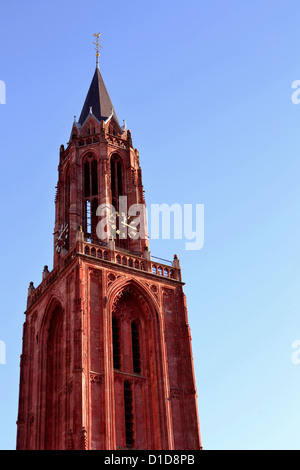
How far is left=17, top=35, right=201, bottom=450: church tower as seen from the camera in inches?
1779

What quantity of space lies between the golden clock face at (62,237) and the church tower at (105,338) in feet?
0.40

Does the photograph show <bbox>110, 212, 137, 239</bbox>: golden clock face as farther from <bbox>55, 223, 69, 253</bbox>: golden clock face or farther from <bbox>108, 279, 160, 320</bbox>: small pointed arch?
<bbox>108, 279, 160, 320</bbox>: small pointed arch

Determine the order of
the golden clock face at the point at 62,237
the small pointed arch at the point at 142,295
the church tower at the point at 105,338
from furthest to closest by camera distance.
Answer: the golden clock face at the point at 62,237 < the small pointed arch at the point at 142,295 < the church tower at the point at 105,338

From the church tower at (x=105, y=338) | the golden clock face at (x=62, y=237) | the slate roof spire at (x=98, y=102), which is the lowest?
the church tower at (x=105, y=338)

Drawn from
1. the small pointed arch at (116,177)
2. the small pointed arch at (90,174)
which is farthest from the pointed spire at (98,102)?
the small pointed arch at (90,174)

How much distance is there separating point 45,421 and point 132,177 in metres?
20.9

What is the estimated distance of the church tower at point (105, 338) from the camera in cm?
4519

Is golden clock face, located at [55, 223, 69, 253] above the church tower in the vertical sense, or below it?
above

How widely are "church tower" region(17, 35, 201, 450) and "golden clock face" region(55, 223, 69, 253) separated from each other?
12 cm

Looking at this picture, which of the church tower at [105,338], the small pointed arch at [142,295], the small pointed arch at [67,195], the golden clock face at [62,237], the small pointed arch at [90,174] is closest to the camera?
the church tower at [105,338]

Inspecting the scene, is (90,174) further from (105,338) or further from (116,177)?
(105,338)

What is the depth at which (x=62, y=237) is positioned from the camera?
56.2 metres

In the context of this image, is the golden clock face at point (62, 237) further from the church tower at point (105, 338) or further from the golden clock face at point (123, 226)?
the golden clock face at point (123, 226)

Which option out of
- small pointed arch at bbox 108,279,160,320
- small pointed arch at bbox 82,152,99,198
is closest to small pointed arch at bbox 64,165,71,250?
small pointed arch at bbox 82,152,99,198
